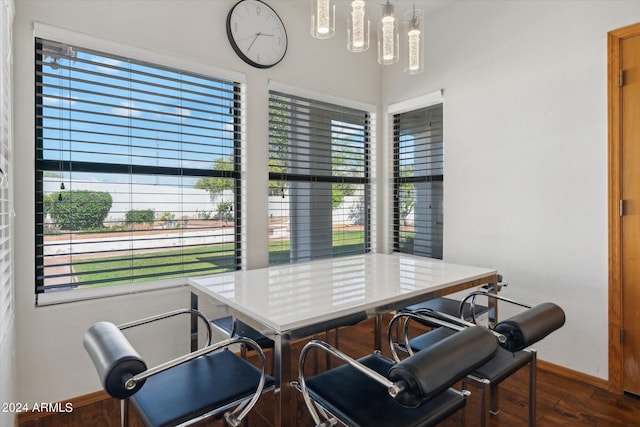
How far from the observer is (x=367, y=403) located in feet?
4.12

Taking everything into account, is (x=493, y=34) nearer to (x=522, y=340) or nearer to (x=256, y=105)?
(x=256, y=105)

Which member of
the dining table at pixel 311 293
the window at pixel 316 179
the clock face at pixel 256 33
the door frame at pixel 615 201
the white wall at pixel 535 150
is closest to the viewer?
the dining table at pixel 311 293

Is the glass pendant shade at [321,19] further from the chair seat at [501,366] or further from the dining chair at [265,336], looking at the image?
the chair seat at [501,366]

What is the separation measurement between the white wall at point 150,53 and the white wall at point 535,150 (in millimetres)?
1281

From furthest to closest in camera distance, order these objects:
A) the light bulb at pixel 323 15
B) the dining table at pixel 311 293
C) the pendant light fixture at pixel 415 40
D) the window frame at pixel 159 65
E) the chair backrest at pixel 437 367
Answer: the window frame at pixel 159 65, the pendant light fixture at pixel 415 40, the light bulb at pixel 323 15, the dining table at pixel 311 293, the chair backrest at pixel 437 367

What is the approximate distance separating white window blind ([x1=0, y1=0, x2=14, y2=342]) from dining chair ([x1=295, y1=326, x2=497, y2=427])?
126 centimetres

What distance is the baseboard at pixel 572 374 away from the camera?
2210mm

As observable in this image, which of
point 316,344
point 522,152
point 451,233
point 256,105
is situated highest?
point 256,105

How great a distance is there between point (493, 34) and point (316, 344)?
2714 millimetres

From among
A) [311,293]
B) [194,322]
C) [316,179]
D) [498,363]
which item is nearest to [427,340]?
[498,363]

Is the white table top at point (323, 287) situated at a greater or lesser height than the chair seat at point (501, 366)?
greater

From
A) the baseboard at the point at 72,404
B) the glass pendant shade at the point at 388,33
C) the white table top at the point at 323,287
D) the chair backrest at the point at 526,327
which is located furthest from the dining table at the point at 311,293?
the glass pendant shade at the point at 388,33

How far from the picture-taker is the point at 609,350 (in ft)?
7.16

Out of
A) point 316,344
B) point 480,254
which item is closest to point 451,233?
point 480,254
